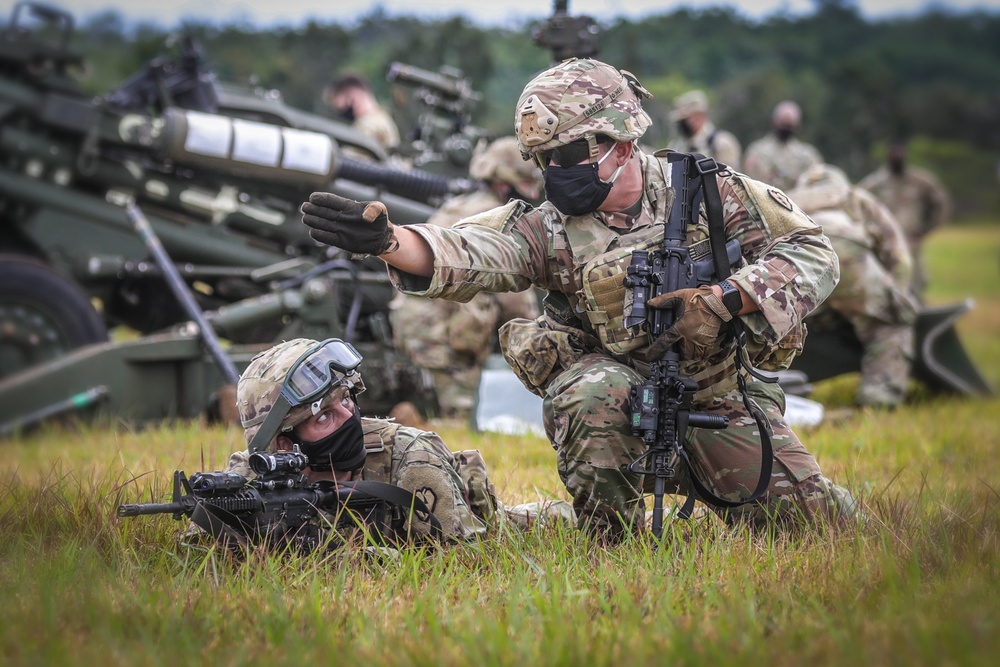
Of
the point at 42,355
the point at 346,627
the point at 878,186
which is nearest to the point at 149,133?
the point at 42,355

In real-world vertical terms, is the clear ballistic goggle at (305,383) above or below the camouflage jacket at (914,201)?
below

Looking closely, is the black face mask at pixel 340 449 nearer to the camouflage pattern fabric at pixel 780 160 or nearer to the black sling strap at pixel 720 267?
the black sling strap at pixel 720 267

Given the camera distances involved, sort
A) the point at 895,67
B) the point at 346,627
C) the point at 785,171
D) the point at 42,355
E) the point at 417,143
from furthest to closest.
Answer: the point at 895,67, the point at 785,171, the point at 417,143, the point at 42,355, the point at 346,627

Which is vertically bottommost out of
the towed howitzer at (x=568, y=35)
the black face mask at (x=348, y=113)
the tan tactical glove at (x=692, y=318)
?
the tan tactical glove at (x=692, y=318)

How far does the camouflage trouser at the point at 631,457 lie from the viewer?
414cm

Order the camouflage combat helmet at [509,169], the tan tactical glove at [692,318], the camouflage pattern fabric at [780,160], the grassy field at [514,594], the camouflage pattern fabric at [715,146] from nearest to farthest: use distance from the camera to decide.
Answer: the grassy field at [514,594] → the tan tactical glove at [692,318] → the camouflage combat helmet at [509,169] → the camouflage pattern fabric at [715,146] → the camouflage pattern fabric at [780,160]

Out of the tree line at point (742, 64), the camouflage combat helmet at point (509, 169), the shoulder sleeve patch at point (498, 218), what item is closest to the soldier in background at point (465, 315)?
the camouflage combat helmet at point (509, 169)

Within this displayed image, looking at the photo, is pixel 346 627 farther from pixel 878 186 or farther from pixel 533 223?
pixel 878 186

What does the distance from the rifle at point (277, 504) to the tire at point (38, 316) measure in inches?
180

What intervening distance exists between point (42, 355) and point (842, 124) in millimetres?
35141

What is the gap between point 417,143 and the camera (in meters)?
10.0

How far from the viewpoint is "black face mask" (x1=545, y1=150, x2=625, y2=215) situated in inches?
162

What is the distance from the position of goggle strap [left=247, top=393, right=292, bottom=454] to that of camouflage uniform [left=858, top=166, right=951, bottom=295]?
1357cm

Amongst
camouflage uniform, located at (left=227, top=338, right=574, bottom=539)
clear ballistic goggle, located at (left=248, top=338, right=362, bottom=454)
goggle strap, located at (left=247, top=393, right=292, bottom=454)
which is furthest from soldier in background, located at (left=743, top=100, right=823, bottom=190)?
goggle strap, located at (left=247, top=393, right=292, bottom=454)
